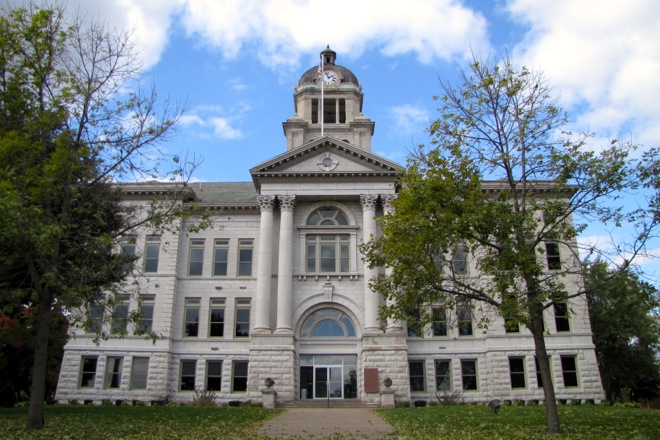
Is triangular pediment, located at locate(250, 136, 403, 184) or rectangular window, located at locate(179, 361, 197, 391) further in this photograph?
triangular pediment, located at locate(250, 136, 403, 184)

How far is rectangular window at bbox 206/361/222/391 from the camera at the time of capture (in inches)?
1419

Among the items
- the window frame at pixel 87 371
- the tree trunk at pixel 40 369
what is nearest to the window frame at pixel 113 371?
the window frame at pixel 87 371

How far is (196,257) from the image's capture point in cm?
3906

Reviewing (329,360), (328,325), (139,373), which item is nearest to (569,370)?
(329,360)

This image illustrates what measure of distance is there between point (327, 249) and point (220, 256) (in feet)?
24.5

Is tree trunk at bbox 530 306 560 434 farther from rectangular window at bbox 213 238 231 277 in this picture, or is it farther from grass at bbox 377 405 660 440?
rectangular window at bbox 213 238 231 277

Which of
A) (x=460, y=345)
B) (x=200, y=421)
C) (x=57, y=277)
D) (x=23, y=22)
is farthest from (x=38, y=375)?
(x=460, y=345)

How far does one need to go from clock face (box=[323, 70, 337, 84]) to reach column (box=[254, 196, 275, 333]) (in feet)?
56.5

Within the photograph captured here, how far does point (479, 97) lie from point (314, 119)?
103 ft

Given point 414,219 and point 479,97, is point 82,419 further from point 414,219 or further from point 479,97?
point 479,97

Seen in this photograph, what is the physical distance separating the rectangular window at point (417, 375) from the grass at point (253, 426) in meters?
12.0

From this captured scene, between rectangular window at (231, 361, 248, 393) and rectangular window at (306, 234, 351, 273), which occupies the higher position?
rectangular window at (306, 234, 351, 273)

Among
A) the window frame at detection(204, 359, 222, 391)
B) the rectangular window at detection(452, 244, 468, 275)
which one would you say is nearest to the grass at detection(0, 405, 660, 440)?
the rectangular window at detection(452, 244, 468, 275)

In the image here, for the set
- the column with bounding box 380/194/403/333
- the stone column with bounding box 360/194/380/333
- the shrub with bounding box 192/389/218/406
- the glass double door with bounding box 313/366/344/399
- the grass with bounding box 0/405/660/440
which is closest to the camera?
the grass with bounding box 0/405/660/440
